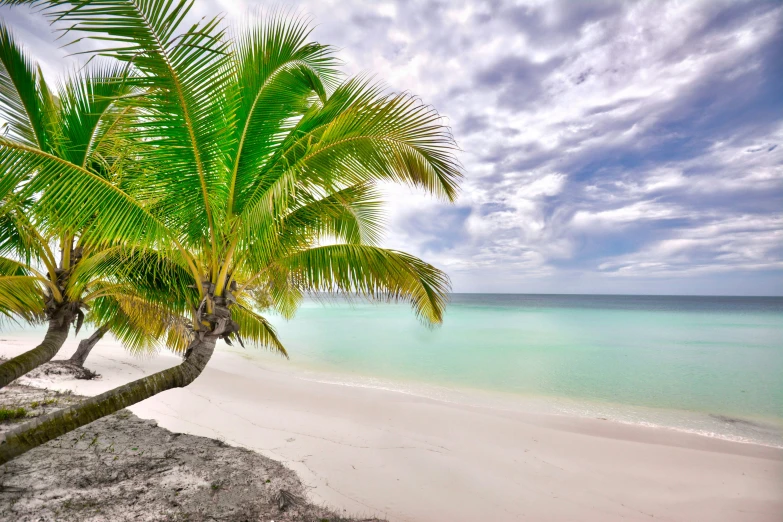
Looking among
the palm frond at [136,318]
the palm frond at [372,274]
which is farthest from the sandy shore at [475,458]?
the palm frond at [372,274]

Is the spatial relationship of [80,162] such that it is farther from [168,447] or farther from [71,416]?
[168,447]


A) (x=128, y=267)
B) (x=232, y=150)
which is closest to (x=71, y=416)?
(x=128, y=267)

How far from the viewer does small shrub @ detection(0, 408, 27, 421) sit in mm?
4787

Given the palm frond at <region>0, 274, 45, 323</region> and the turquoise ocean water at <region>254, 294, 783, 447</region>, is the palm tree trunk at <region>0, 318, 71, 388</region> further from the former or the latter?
the turquoise ocean water at <region>254, 294, 783, 447</region>

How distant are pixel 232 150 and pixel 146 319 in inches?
121

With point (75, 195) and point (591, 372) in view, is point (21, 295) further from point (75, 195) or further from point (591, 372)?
point (591, 372)

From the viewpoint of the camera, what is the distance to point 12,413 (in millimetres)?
4898

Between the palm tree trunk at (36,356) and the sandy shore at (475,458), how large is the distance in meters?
2.04

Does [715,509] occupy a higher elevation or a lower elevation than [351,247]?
lower

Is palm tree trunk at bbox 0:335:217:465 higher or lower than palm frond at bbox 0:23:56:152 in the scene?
lower

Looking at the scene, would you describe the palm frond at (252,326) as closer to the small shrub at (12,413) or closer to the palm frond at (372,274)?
the palm frond at (372,274)

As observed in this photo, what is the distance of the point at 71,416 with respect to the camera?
242 centimetres

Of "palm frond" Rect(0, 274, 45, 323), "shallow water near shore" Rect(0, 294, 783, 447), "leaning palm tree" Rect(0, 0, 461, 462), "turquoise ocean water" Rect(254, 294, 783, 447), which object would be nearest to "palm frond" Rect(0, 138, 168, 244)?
"leaning palm tree" Rect(0, 0, 461, 462)

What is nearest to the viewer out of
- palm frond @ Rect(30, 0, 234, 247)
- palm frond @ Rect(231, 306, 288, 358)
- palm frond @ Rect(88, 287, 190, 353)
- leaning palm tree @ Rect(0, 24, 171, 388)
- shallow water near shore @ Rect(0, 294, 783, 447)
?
palm frond @ Rect(30, 0, 234, 247)
